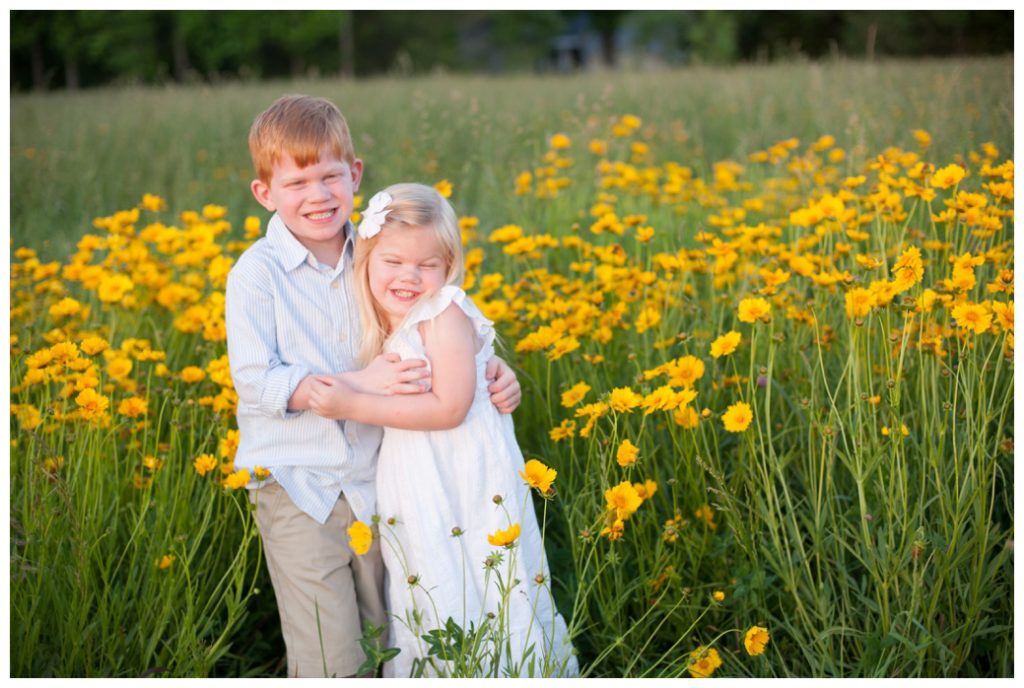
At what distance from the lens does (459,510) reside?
1.92 metres

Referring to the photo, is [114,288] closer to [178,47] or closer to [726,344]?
[726,344]

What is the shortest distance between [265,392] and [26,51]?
1259 cm

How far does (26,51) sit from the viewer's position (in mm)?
12453

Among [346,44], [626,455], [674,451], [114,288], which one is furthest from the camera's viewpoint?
[346,44]

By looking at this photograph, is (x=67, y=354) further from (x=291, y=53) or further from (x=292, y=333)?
(x=291, y=53)

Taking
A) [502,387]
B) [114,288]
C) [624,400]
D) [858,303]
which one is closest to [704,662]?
[624,400]

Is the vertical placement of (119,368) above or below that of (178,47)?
below

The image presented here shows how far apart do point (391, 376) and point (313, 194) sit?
0.42 metres

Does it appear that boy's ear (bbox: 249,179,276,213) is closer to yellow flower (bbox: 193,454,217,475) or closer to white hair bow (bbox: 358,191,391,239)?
white hair bow (bbox: 358,191,391,239)

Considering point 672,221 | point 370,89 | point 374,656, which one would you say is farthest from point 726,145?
point 374,656

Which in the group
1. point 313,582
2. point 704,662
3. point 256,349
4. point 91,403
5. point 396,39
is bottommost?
point 704,662

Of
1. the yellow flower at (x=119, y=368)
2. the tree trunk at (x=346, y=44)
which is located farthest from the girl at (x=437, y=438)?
the tree trunk at (x=346, y=44)

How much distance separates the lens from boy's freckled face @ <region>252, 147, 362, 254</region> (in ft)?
6.52

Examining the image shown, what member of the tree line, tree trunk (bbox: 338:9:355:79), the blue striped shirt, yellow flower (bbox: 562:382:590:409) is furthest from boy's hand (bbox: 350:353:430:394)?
tree trunk (bbox: 338:9:355:79)
